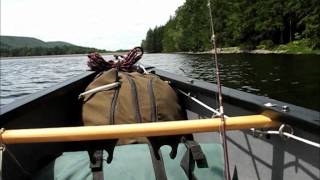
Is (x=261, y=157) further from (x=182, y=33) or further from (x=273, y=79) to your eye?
(x=182, y=33)

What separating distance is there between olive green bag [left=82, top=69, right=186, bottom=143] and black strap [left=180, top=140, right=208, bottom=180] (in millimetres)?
728

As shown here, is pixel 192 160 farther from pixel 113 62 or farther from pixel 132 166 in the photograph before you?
pixel 113 62

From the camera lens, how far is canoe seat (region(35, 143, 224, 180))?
2.29 metres

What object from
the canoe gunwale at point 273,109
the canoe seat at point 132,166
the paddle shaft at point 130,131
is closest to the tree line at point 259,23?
the canoe gunwale at point 273,109

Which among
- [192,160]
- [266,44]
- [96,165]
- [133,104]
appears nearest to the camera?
[96,165]

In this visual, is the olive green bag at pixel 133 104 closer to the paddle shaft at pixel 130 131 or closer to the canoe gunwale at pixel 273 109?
the canoe gunwale at pixel 273 109

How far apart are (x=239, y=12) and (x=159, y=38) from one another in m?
74.7

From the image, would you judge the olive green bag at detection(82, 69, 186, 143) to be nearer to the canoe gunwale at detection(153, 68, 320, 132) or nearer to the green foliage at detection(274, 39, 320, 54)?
the canoe gunwale at detection(153, 68, 320, 132)

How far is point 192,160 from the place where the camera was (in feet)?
7.82

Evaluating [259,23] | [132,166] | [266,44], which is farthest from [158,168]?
[259,23]

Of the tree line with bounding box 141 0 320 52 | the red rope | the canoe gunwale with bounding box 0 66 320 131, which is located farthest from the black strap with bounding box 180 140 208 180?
the tree line with bounding box 141 0 320 52

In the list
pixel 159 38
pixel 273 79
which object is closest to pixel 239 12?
pixel 273 79

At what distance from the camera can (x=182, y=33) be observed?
101m

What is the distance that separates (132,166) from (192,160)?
35cm
